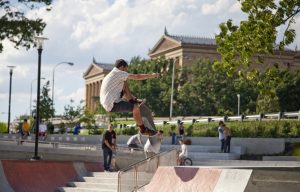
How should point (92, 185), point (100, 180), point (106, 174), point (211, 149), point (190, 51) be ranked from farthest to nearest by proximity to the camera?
point (190, 51)
point (211, 149)
point (106, 174)
point (100, 180)
point (92, 185)

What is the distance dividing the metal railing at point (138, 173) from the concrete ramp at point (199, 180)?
74 centimetres

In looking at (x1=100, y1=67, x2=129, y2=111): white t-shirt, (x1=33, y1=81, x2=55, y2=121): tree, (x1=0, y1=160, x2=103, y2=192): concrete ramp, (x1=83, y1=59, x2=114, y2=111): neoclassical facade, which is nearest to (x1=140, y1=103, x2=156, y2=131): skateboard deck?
(x1=100, y1=67, x2=129, y2=111): white t-shirt

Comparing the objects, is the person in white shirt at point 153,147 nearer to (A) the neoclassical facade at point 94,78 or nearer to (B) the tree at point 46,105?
(B) the tree at point 46,105

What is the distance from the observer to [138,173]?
1636 cm

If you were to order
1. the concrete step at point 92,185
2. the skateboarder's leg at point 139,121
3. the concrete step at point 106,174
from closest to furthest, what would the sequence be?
1. the skateboarder's leg at point 139,121
2. the concrete step at point 92,185
3. the concrete step at point 106,174

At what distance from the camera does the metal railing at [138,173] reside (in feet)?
52.3

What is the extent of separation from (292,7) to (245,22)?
1255mm

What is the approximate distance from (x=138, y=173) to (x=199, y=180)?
2975mm

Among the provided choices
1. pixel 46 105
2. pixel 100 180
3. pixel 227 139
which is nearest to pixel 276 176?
pixel 100 180

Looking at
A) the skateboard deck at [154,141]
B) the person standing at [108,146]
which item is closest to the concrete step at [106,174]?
the person standing at [108,146]

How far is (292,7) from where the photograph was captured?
1759cm

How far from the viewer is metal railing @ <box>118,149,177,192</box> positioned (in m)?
15.9

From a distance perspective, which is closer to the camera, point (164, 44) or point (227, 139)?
point (227, 139)

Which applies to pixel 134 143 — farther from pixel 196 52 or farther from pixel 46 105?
pixel 196 52
